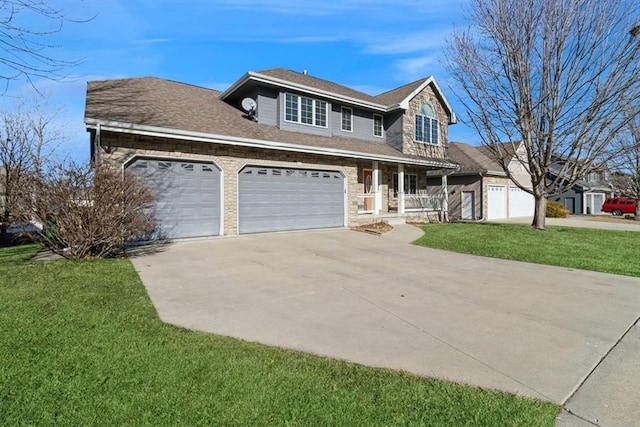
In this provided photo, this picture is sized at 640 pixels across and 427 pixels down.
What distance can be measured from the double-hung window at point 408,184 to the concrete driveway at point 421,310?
11.1m

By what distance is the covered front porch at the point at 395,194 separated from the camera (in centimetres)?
1709

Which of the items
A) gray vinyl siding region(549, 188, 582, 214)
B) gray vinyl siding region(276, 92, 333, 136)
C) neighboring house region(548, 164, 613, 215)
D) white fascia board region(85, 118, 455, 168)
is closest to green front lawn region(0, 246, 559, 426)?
white fascia board region(85, 118, 455, 168)

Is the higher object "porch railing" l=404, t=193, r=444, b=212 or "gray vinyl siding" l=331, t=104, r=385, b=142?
"gray vinyl siding" l=331, t=104, r=385, b=142

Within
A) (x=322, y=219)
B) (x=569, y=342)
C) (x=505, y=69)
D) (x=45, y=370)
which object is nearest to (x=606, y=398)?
(x=569, y=342)

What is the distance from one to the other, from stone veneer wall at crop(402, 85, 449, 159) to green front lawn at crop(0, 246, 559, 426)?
55.0 ft

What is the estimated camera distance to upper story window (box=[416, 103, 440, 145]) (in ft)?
65.0

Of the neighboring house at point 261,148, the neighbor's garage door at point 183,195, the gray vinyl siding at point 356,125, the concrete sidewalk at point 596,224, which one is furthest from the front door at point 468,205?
the neighbor's garage door at point 183,195

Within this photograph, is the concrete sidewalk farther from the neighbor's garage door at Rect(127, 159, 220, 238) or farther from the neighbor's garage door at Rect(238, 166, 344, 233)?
the neighbor's garage door at Rect(127, 159, 220, 238)

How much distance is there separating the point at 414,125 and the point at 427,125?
4.78ft

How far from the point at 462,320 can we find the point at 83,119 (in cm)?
1003

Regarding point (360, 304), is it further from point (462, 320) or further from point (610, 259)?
point (610, 259)

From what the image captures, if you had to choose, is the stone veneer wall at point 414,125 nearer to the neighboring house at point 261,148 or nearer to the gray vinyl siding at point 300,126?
the neighboring house at point 261,148

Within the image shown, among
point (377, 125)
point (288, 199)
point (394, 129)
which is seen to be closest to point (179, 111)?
point (288, 199)

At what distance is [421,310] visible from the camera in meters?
4.87
